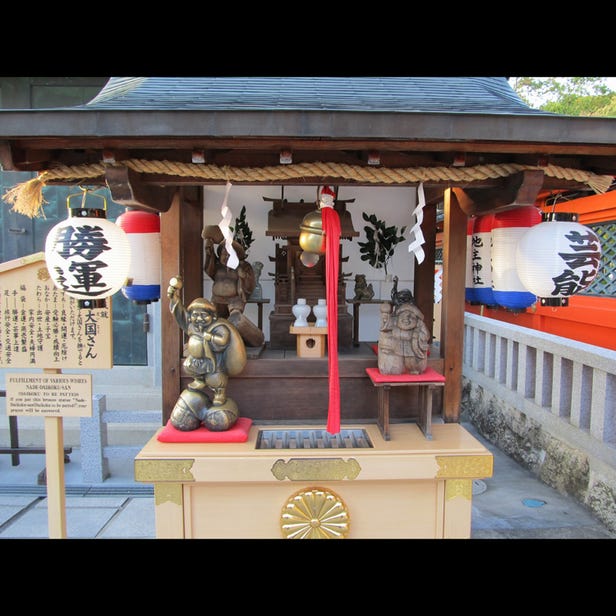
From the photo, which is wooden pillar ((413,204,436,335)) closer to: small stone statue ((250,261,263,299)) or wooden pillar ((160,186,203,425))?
small stone statue ((250,261,263,299))

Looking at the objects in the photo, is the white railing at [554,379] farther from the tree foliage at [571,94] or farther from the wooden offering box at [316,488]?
the tree foliage at [571,94]

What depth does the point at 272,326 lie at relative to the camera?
427cm

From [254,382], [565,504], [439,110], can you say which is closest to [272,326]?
[254,382]

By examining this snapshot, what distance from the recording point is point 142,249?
3.79m

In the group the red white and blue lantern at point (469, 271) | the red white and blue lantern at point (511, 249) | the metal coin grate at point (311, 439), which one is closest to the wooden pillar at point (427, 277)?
the red white and blue lantern at point (469, 271)

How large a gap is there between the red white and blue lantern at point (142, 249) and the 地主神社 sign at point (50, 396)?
0.80 metres

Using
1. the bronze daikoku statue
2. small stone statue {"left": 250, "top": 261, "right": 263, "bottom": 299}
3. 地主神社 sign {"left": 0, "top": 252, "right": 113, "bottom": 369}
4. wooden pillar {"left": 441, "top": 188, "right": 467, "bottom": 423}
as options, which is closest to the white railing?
wooden pillar {"left": 441, "top": 188, "right": 467, "bottom": 423}

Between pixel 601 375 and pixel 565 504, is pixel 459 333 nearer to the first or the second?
pixel 601 375

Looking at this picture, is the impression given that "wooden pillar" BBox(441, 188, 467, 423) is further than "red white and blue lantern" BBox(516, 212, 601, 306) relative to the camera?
Yes

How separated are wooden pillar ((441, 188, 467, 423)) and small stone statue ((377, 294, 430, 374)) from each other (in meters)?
0.37

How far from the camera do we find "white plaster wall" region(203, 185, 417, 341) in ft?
14.6

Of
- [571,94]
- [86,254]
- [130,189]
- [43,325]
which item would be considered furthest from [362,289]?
[571,94]

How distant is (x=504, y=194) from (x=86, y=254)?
2.86 meters

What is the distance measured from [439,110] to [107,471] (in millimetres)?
5056
